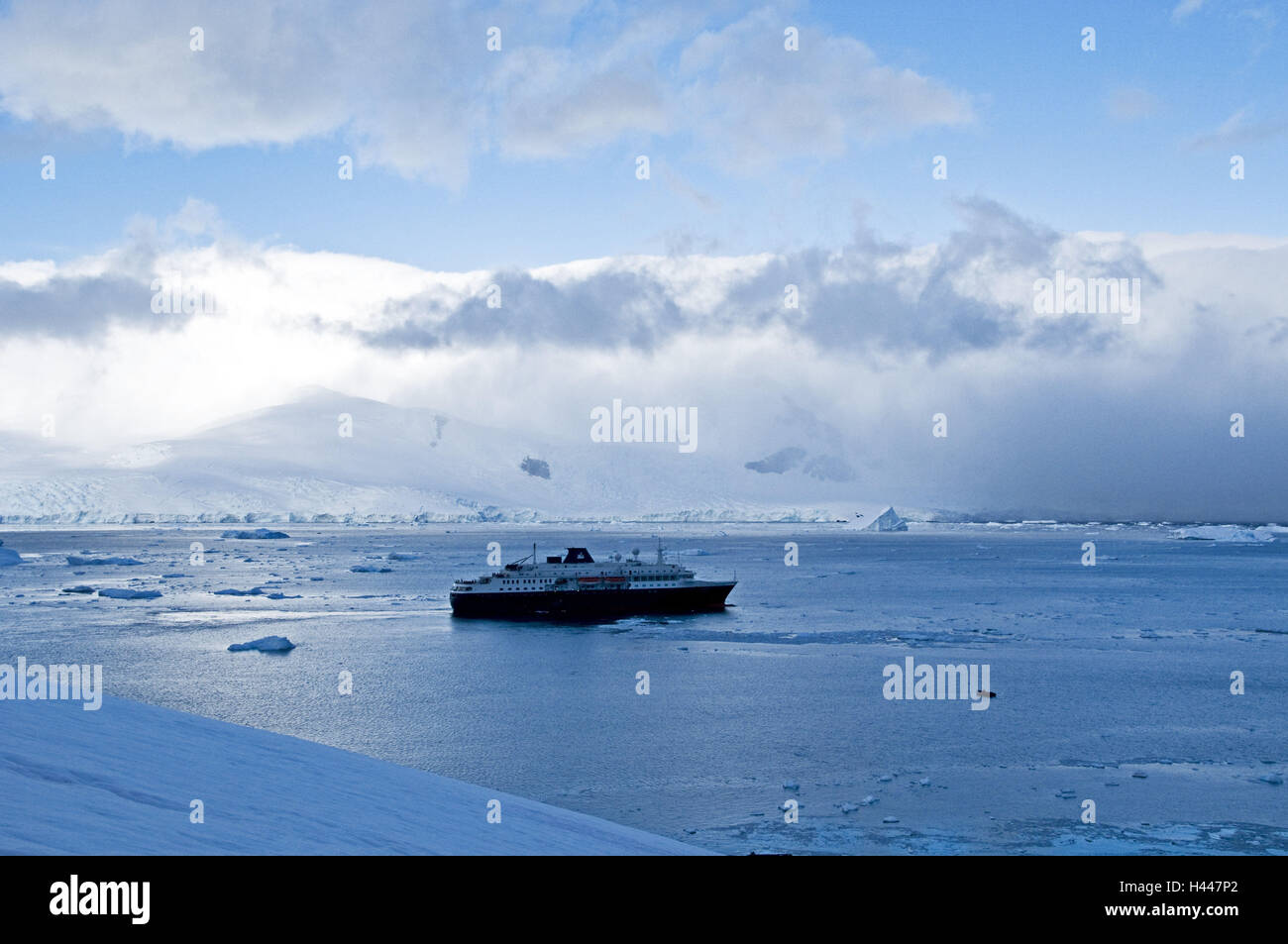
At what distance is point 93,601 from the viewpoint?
158ft

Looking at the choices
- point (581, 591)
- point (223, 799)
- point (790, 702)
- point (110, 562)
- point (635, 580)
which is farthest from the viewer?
point (110, 562)

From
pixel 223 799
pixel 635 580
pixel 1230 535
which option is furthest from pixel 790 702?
pixel 1230 535

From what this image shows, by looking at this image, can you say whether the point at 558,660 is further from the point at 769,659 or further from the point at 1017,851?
the point at 1017,851

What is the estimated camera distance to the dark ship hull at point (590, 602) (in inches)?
1842

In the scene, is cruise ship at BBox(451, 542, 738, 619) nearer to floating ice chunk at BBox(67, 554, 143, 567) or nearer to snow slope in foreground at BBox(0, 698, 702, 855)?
snow slope in foreground at BBox(0, 698, 702, 855)

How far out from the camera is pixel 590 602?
48.5 meters

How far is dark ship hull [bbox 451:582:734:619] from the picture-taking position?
153ft

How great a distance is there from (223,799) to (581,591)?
42931 mm

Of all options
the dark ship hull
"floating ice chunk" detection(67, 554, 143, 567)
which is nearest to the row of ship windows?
the dark ship hull

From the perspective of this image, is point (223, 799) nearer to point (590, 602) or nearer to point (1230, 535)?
point (590, 602)

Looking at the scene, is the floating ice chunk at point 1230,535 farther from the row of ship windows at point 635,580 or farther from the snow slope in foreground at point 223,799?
the snow slope in foreground at point 223,799

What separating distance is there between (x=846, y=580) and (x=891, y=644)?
3434cm

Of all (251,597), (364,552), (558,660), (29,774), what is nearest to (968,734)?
(558,660)

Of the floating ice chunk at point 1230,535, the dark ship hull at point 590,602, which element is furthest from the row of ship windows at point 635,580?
the floating ice chunk at point 1230,535
